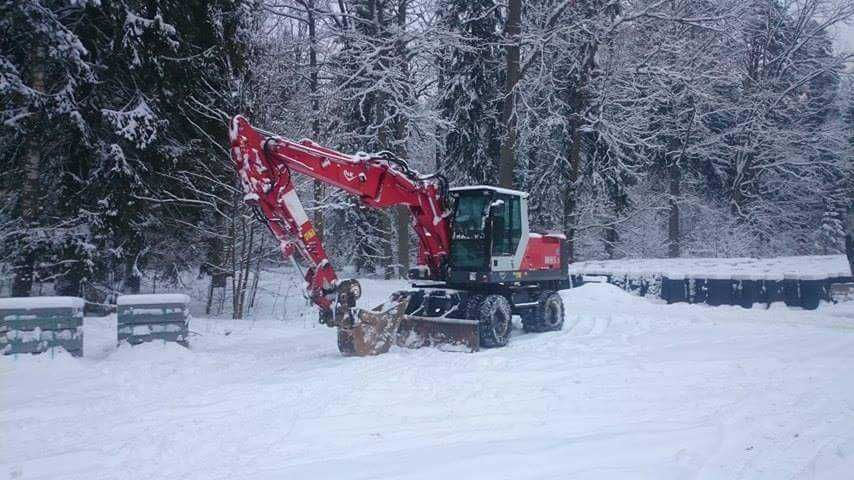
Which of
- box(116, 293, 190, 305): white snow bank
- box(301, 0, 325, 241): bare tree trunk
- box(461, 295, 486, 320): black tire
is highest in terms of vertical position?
box(301, 0, 325, 241): bare tree trunk

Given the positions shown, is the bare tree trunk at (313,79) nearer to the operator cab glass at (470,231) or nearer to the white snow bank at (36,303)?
the operator cab glass at (470,231)

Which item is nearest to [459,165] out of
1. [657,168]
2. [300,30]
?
[300,30]

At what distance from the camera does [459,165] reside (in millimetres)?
27875

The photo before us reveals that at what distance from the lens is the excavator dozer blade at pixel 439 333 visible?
11617 mm

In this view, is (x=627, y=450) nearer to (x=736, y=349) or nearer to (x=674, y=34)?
(x=736, y=349)

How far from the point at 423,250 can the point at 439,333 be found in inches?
77.6

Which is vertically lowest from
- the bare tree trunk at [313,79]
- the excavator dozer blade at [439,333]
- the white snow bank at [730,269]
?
the excavator dozer blade at [439,333]

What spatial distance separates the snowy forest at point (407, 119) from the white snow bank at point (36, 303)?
501cm

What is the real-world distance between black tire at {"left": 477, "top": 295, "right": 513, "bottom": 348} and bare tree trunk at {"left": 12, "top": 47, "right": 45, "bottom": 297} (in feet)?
32.2

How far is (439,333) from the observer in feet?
38.9

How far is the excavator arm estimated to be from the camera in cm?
1011

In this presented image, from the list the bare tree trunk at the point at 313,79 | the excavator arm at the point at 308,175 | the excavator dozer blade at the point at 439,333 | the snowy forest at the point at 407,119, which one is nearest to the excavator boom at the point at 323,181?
the excavator arm at the point at 308,175

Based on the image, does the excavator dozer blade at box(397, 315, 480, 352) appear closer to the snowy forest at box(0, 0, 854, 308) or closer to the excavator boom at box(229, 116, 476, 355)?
the excavator boom at box(229, 116, 476, 355)

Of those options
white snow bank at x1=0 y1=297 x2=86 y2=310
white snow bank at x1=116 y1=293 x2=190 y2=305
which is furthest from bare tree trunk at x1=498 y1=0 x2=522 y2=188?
white snow bank at x1=0 y1=297 x2=86 y2=310
